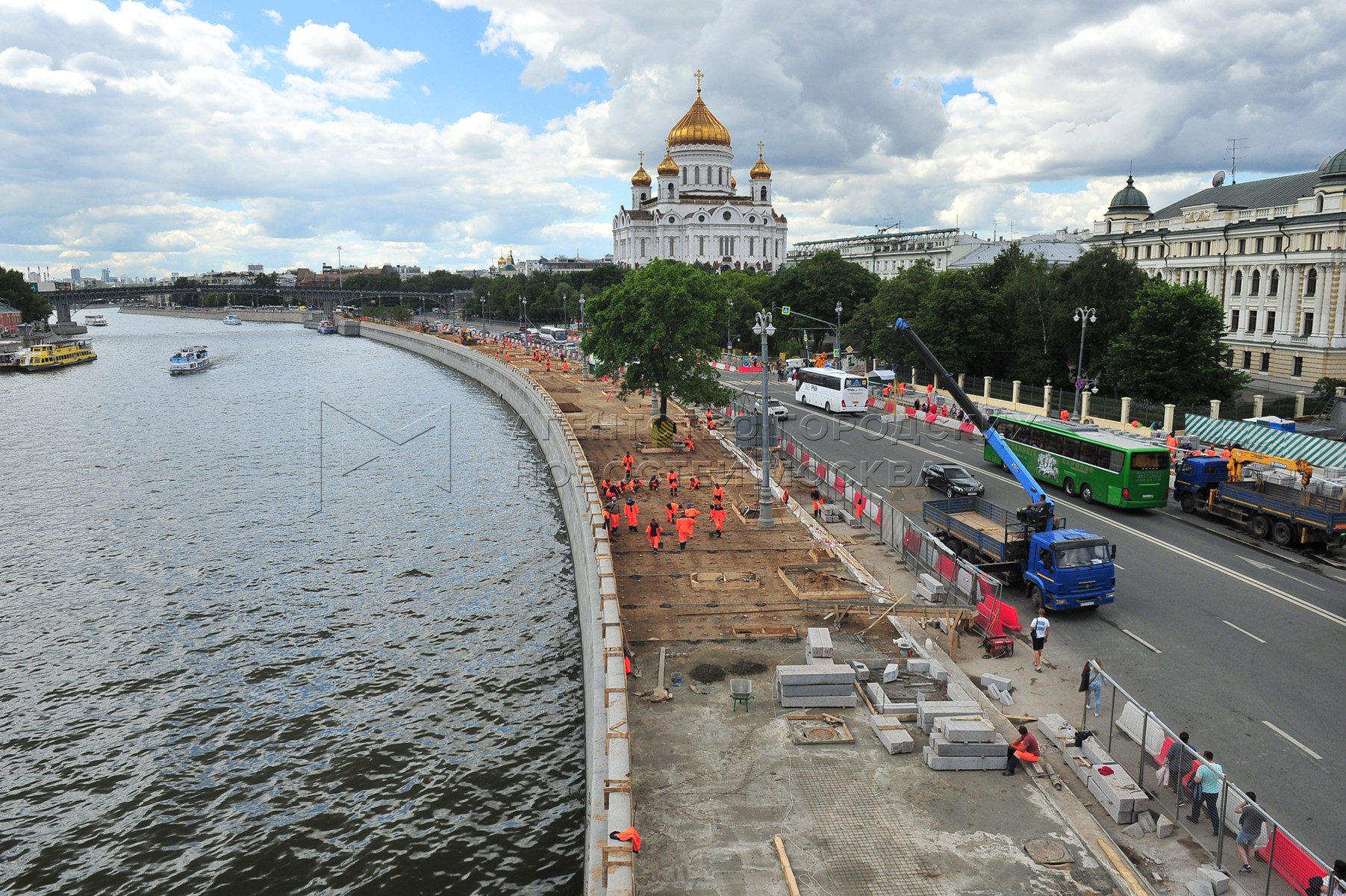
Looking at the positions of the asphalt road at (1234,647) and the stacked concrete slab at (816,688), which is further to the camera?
the stacked concrete slab at (816,688)

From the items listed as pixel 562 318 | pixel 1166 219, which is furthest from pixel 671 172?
pixel 1166 219

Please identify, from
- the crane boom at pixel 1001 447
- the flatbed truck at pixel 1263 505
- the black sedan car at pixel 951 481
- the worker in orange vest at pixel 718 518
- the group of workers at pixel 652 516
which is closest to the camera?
the crane boom at pixel 1001 447

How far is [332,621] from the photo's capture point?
22641mm

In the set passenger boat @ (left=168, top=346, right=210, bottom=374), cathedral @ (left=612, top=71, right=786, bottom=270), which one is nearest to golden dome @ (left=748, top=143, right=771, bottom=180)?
cathedral @ (left=612, top=71, right=786, bottom=270)

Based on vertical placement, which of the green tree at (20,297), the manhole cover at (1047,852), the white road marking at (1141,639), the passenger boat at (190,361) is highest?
the green tree at (20,297)

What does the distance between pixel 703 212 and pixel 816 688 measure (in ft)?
464

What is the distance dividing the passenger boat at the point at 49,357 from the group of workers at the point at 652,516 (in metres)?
86.1

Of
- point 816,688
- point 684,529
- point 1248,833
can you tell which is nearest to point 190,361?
point 684,529

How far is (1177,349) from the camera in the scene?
140 feet

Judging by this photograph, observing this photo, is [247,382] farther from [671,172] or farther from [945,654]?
[671,172]

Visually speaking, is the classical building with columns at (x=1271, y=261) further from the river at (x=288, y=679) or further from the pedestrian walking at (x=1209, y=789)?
the pedestrian walking at (x=1209, y=789)

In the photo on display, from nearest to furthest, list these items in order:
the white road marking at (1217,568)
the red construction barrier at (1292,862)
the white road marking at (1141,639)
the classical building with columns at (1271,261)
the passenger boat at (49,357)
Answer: the red construction barrier at (1292,862) < the white road marking at (1141,639) < the white road marking at (1217,568) < the classical building with columns at (1271,261) < the passenger boat at (49,357)

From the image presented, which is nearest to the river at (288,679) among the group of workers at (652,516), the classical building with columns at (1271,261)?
the group of workers at (652,516)

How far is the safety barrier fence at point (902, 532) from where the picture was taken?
1920 centimetres
